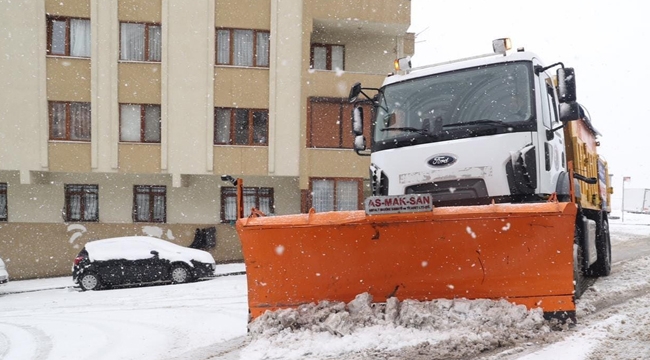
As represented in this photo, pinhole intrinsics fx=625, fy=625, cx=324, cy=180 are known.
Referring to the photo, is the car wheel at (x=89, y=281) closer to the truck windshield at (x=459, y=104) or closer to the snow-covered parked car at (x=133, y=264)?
the snow-covered parked car at (x=133, y=264)

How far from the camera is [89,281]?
17031mm

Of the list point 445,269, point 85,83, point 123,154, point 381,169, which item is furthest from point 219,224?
point 445,269

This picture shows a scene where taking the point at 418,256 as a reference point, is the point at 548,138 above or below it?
above

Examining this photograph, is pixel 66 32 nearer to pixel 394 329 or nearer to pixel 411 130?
pixel 411 130

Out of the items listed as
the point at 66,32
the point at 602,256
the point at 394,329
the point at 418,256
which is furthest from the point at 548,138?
the point at 66,32

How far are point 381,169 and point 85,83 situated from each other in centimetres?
1707

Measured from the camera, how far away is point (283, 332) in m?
5.77

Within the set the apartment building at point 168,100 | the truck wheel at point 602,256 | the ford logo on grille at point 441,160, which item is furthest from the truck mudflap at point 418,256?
the apartment building at point 168,100

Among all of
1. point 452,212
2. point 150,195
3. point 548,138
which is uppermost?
point 548,138

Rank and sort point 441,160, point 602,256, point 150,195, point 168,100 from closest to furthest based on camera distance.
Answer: point 441,160
point 602,256
point 168,100
point 150,195

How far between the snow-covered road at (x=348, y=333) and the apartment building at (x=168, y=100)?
996 cm

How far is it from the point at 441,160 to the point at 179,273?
12285 millimetres

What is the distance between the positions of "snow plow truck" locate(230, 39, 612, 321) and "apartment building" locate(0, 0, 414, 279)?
13.8 metres

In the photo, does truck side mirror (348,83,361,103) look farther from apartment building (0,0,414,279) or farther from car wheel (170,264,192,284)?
apartment building (0,0,414,279)
